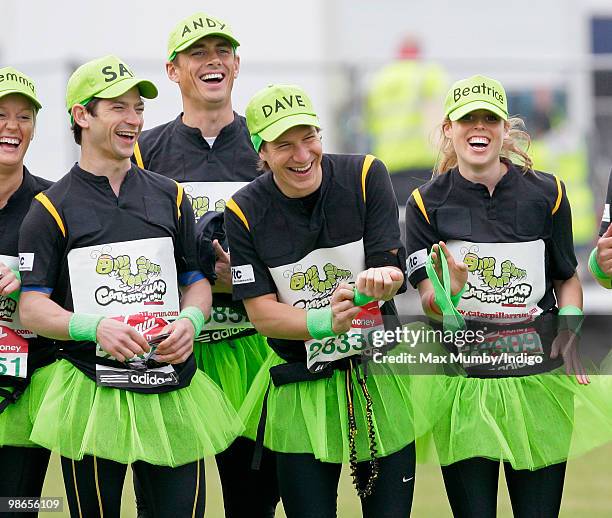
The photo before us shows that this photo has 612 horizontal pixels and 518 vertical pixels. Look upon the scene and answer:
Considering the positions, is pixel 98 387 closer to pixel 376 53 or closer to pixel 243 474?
pixel 243 474

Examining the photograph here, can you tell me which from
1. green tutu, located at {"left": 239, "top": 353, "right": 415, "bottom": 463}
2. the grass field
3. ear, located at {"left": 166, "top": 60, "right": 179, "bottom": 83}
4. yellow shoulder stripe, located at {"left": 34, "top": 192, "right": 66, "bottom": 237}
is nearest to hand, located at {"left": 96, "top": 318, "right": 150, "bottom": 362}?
yellow shoulder stripe, located at {"left": 34, "top": 192, "right": 66, "bottom": 237}

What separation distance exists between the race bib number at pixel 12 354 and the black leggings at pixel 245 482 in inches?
37.9

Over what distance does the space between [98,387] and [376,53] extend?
8.25 m

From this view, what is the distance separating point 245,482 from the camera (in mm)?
5293

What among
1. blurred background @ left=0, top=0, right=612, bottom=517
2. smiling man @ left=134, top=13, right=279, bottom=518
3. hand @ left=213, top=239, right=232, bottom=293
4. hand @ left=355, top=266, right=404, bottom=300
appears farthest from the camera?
blurred background @ left=0, top=0, right=612, bottom=517

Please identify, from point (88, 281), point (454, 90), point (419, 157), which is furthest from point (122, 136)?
point (419, 157)

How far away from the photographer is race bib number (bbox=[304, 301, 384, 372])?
15.2 ft

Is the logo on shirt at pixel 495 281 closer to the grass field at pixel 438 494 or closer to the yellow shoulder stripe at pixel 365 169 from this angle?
the yellow shoulder stripe at pixel 365 169

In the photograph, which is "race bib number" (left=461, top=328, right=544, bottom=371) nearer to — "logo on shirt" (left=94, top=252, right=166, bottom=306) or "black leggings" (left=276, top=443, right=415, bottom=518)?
"black leggings" (left=276, top=443, right=415, bottom=518)

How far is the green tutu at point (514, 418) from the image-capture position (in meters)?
4.60

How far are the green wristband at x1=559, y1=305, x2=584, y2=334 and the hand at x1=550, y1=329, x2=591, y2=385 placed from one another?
19 millimetres

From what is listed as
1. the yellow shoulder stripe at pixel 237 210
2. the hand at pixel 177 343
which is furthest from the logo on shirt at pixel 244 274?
the hand at pixel 177 343

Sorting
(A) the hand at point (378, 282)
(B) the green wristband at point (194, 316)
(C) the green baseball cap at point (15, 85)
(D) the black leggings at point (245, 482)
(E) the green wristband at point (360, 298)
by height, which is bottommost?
(D) the black leggings at point (245, 482)

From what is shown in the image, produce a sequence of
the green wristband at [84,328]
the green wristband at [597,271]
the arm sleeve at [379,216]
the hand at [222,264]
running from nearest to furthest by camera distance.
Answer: the green wristband at [84,328], the arm sleeve at [379,216], the green wristband at [597,271], the hand at [222,264]
